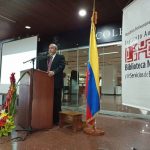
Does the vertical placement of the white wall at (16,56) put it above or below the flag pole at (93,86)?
above

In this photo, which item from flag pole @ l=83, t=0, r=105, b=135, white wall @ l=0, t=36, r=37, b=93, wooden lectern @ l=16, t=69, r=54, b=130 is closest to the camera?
flag pole @ l=83, t=0, r=105, b=135

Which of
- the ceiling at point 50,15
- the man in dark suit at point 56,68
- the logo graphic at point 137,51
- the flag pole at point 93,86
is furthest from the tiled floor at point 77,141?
the ceiling at point 50,15

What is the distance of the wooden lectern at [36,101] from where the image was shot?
2934 mm

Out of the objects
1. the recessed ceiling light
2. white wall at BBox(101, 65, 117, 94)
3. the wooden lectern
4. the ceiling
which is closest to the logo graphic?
the wooden lectern

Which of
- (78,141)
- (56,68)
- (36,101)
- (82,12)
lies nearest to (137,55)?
(78,141)

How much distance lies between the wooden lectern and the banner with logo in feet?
5.30

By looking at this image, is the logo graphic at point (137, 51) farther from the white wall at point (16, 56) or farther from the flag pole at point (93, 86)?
the white wall at point (16, 56)

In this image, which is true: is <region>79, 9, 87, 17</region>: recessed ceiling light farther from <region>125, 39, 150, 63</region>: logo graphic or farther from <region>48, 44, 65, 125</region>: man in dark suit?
<region>125, 39, 150, 63</region>: logo graphic

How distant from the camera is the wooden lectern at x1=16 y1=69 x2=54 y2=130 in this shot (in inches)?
115

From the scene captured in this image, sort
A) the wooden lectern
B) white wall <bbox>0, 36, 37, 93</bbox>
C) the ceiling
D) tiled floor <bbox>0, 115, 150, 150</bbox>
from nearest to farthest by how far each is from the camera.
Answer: tiled floor <bbox>0, 115, 150, 150</bbox> → the wooden lectern → the ceiling → white wall <bbox>0, 36, 37, 93</bbox>

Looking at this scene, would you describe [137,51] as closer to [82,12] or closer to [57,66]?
[57,66]

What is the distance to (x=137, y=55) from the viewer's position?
159 cm

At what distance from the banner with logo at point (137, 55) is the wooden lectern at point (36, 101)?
1.61 metres

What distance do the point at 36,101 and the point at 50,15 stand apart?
3.20 metres
